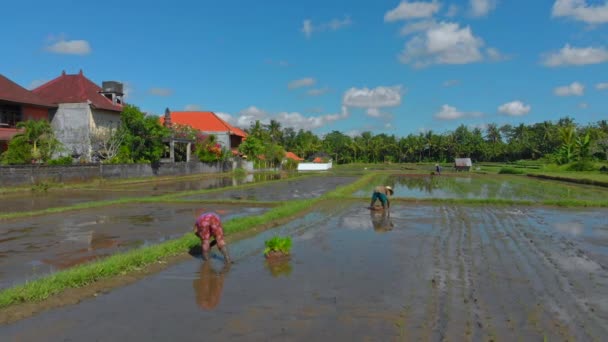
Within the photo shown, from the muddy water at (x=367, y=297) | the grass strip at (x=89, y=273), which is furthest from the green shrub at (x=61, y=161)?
the muddy water at (x=367, y=297)

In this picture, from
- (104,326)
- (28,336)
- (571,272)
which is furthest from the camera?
(571,272)

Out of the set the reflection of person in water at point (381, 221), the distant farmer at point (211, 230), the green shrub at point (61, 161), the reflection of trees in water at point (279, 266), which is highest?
the green shrub at point (61, 161)

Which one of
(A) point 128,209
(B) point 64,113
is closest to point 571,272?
(A) point 128,209

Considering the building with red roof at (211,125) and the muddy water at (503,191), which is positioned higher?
the building with red roof at (211,125)

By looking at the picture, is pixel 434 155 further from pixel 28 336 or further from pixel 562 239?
pixel 28 336

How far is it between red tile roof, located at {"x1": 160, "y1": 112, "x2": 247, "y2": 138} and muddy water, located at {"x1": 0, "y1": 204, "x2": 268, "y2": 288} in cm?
4071

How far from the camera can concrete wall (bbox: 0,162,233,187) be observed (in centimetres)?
2352

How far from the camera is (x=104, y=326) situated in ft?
16.9

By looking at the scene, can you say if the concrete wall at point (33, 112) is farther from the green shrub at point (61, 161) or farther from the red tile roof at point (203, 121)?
the red tile roof at point (203, 121)

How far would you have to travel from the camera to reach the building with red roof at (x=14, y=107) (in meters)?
29.6

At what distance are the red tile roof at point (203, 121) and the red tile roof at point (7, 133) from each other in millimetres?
27142

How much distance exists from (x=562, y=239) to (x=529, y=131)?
85.6 metres

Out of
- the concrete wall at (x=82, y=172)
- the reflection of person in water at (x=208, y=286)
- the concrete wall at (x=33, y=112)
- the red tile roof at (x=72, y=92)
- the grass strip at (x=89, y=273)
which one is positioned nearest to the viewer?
the grass strip at (x=89, y=273)

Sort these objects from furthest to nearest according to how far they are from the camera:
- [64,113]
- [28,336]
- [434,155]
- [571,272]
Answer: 1. [434,155]
2. [64,113]
3. [571,272]
4. [28,336]
